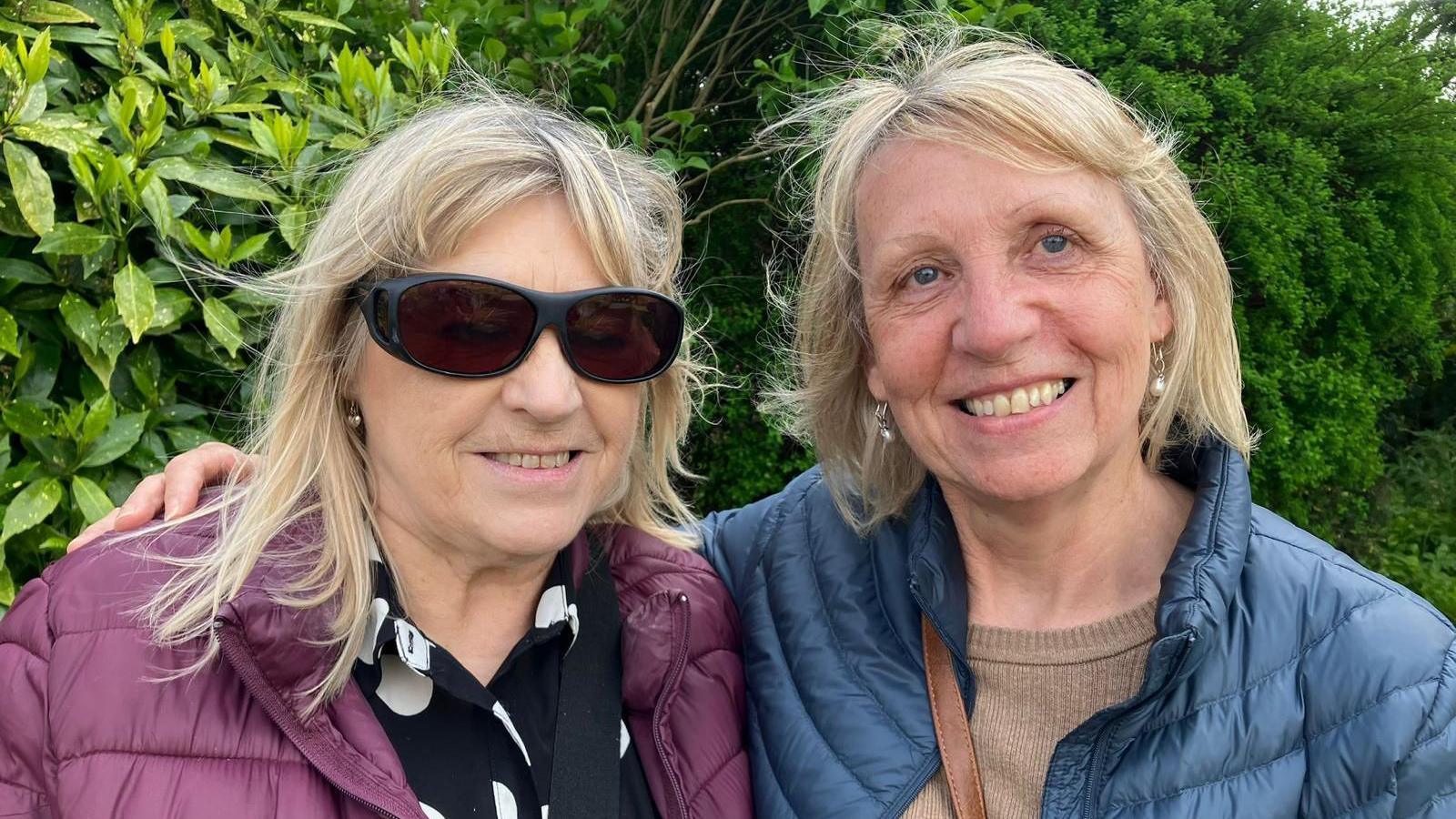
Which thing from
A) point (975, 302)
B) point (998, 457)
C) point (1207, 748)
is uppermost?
point (975, 302)

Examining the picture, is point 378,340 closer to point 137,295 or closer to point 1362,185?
point 137,295

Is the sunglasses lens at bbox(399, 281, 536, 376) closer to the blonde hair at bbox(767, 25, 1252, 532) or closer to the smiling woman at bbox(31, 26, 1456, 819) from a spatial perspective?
the smiling woman at bbox(31, 26, 1456, 819)

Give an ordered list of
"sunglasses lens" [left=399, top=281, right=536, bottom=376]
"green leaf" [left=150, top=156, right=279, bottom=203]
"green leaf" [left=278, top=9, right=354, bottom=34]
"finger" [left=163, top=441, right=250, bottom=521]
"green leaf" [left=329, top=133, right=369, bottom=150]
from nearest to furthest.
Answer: "sunglasses lens" [left=399, top=281, right=536, bottom=376] → "finger" [left=163, top=441, right=250, bottom=521] → "green leaf" [left=150, top=156, right=279, bottom=203] → "green leaf" [left=329, top=133, right=369, bottom=150] → "green leaf" [left=278, top=9, right=354, bottom=34]

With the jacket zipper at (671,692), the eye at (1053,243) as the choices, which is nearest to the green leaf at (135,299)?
the jacket zipper at (671,692)

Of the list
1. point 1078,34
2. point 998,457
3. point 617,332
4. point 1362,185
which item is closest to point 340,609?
point 617,332

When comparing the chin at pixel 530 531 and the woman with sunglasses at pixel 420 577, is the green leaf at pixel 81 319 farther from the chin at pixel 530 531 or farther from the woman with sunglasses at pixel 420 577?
the chin at pixel 530 531

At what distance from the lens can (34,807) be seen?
→ 1.54 meters

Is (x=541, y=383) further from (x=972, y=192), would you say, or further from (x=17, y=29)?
(x=17, y=29)

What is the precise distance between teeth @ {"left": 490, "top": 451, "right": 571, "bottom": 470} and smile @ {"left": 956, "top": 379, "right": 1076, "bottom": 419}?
2.58 feet

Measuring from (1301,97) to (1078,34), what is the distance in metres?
1.70

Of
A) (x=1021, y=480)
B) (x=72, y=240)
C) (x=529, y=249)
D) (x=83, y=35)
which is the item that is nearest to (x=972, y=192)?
(x=1021, y=480)

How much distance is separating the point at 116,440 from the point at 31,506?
201 millimetres

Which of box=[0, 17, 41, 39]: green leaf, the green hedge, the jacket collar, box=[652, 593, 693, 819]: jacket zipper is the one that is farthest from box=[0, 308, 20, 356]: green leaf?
the jacket collar

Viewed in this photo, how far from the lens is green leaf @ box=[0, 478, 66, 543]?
204 centimetres
